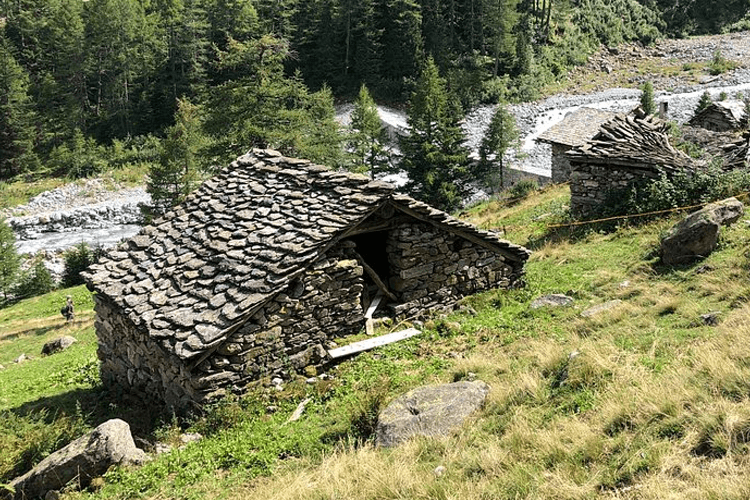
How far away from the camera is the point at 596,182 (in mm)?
17875

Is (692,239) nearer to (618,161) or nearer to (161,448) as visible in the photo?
(618,161)

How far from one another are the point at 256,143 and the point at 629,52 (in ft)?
183

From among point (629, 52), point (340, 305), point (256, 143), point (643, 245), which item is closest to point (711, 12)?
point (629, 52)

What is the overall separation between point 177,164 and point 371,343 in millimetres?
27662

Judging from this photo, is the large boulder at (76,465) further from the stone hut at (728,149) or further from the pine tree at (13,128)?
the pine tree at (13,128)

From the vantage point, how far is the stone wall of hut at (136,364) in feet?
32.1

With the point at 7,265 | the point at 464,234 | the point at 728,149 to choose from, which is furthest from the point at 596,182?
the point at 7,265

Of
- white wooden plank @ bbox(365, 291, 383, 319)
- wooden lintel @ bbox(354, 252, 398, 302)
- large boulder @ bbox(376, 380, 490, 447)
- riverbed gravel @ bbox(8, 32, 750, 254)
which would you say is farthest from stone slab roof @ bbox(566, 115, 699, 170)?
riverbed gravel @ bbox(8, 32, 750, 254)

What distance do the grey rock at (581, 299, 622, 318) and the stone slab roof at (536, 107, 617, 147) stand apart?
68.0ft

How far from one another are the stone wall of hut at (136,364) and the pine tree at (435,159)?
80.5 feet

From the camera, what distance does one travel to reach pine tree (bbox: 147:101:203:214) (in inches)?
1383

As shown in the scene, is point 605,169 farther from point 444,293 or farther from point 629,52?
point 629,52

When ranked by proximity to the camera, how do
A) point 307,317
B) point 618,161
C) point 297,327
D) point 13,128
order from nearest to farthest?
point 297,327
point 307,317
point 618,161
point 13,128

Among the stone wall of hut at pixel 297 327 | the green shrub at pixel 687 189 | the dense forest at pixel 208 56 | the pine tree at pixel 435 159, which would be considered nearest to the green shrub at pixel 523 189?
the pine tree at pixel 435 159
